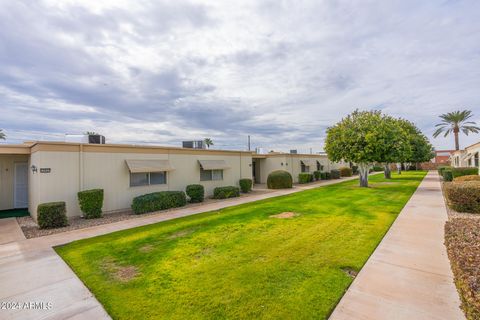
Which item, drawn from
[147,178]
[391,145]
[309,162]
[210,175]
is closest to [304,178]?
[309,162]

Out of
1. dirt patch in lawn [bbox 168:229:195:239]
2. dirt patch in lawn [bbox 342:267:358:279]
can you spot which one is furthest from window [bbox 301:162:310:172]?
dirt patch in lawn [bbox 342:267:358:279]

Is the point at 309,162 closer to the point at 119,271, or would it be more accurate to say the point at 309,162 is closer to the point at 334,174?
the point at 334,174

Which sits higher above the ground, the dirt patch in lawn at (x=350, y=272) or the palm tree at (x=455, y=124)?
the palm tree at (x=455, y=124)

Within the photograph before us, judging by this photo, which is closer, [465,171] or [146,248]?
[146,248]

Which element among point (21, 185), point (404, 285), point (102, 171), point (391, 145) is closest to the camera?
point (404, 285)

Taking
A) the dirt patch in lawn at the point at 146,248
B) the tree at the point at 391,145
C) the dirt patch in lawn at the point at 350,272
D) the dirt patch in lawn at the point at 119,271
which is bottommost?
the dirt patch in lawn at the point at 146,248

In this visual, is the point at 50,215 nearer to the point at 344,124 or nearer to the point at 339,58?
the point at 339,58

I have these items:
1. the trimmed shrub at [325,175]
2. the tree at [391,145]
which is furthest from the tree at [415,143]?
the tree at [391,145]

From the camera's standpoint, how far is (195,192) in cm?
1401

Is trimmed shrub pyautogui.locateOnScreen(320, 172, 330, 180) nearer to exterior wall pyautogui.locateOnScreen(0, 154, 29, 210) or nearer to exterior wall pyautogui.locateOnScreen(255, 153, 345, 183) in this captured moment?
exterior wall pyautogui.locateOnScreen(255, 153, 345, 183)

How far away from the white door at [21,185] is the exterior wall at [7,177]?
16 centimetres

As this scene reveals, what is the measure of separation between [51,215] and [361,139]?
749 inches

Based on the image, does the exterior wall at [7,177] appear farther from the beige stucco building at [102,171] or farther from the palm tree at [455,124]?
the palm tree at [455,124]

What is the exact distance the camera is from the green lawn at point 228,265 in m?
3.64
